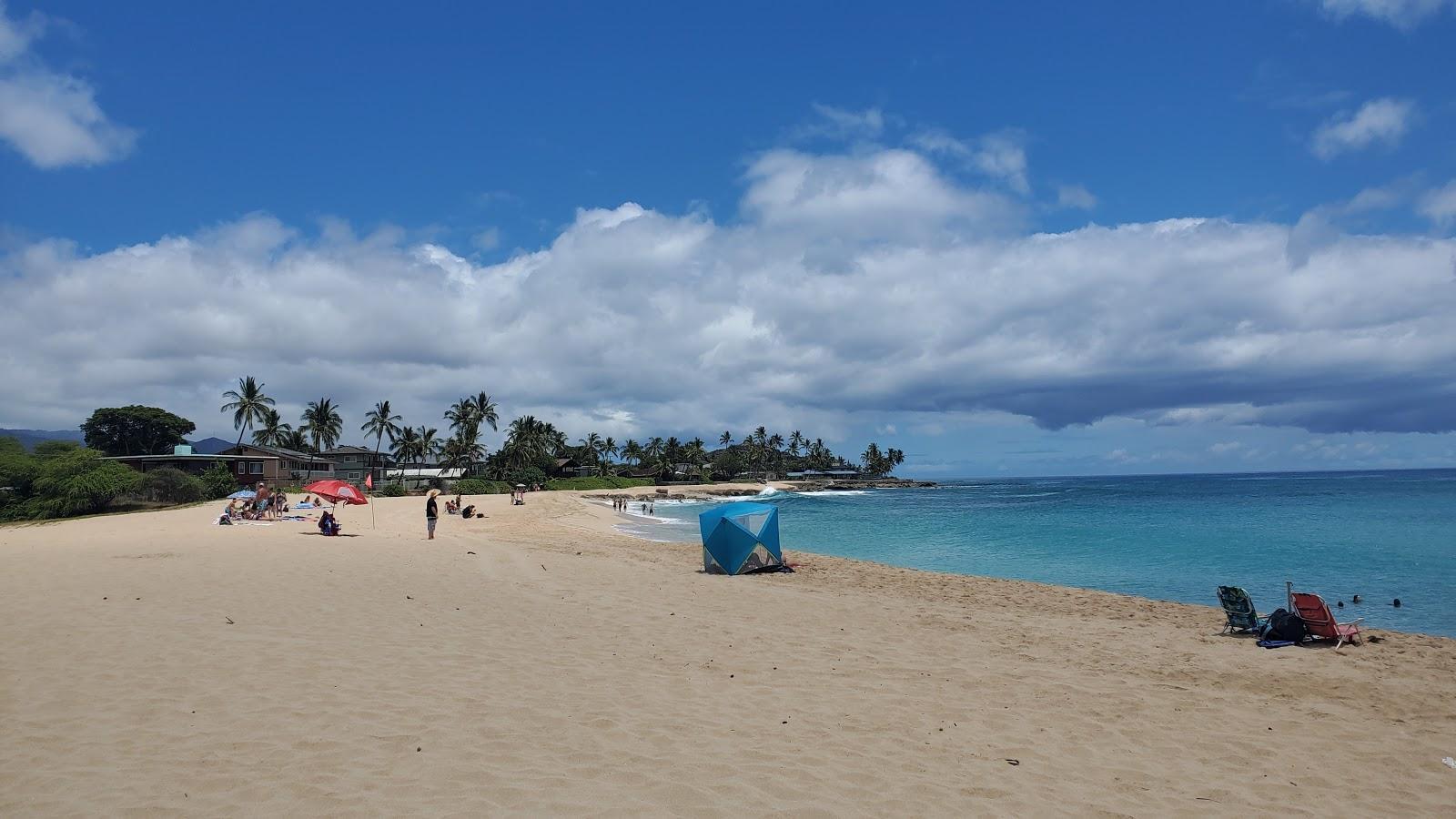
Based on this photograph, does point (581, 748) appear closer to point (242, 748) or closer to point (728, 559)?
point (242, 748)

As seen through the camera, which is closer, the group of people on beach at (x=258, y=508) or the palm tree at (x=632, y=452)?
the group of people on beach at (x=258, y=508)

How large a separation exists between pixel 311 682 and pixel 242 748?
1.84 m

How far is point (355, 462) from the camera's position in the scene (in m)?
89.8

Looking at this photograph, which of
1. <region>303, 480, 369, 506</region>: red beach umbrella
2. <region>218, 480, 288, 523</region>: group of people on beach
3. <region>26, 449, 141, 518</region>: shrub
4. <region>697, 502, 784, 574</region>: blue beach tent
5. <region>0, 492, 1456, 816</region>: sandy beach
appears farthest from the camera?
<region>26, 449, 141, 518</region>: shrub

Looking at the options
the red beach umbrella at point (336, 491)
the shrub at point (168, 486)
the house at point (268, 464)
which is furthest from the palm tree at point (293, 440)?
the red beach umbrella at point (336, 491)

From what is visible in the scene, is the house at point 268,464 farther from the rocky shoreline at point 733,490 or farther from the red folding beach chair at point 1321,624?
the red folding beach chair at point 1321,624

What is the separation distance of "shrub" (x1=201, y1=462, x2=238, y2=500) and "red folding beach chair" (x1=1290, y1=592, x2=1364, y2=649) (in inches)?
2203

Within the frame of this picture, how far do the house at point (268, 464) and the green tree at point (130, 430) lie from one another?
27.8 m

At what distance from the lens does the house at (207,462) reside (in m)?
55.1

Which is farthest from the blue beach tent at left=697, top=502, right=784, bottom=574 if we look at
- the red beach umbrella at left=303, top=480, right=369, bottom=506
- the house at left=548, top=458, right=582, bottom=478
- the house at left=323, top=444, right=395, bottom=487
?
the house at left=548, top=458, right=582, bottom=478

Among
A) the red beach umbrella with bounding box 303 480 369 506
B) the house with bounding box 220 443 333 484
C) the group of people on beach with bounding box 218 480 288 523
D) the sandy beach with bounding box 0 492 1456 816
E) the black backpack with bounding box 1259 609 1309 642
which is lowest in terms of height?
the black backpack with bounding box 1259 609 1309 642

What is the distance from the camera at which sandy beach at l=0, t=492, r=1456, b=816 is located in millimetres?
5422

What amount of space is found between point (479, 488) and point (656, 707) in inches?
2972

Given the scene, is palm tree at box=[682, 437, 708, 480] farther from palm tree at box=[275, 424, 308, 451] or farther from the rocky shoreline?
palm tree at box=[275, 424, 308, 451]
